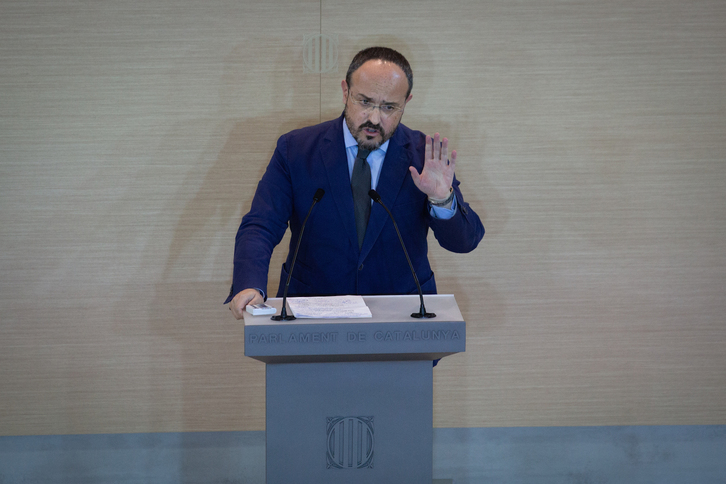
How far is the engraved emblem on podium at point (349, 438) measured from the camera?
5.28ft

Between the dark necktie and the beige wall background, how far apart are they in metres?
0.87

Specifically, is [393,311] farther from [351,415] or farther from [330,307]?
[351,415]

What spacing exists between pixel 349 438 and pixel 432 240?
1.62 m

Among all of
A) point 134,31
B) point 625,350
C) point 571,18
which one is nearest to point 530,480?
point 625,350

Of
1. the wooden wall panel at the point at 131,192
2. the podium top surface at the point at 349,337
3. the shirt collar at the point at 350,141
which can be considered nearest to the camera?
the podium top surface at the point at 349,337

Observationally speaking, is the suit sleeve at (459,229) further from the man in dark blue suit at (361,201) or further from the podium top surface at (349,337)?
the podium top surface at (349,337)

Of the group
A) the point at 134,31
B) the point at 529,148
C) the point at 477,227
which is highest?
the point at 134,31

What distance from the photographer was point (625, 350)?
3.19 meters

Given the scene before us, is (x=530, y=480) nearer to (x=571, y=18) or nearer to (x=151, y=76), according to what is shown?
(x=571, y=18)

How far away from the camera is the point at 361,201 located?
218 cm

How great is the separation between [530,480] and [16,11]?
3200 millimetres

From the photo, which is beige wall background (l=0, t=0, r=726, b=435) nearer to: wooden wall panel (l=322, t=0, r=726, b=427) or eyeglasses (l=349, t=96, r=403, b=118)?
wooden wall panel (l=322, t=0, r=726, b=427)

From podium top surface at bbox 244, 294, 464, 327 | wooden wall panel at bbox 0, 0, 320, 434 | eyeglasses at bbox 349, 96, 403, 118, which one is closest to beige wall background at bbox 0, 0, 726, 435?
wooden wall panel at bbox 0, 0, 320, 434

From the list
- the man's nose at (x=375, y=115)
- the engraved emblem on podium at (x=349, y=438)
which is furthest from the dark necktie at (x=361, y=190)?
the engraved emblem on podium at (x=349, y=438)
